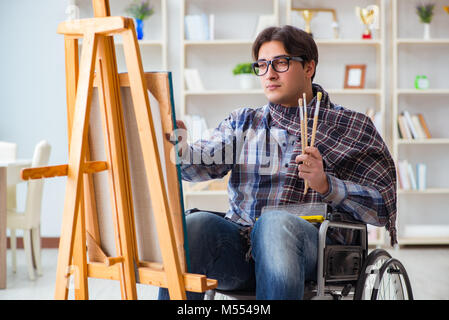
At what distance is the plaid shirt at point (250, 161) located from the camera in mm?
1568

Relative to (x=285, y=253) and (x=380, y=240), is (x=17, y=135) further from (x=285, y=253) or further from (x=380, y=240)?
(x=285, y=253)

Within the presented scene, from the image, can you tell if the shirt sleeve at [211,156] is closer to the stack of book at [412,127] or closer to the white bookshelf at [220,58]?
the white bookshelf at [220,58]

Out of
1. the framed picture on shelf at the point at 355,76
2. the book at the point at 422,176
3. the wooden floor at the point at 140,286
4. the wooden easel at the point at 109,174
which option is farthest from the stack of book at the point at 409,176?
the wooden easel at the point at 109,174

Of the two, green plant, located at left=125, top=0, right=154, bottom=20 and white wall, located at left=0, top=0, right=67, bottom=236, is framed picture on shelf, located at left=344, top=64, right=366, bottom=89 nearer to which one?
green plant, located at left=125, top=0, right=154, bottom=20

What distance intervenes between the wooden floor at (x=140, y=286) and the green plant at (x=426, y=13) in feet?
5.59

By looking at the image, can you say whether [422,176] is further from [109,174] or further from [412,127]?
[109,174]

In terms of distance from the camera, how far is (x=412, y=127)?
13.1 feet

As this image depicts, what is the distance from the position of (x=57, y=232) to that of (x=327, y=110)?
9.85ft

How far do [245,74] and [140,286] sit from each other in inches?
69.5

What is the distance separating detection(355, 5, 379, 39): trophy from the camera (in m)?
3.97

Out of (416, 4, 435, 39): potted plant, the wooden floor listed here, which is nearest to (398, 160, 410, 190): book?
the wooden floor

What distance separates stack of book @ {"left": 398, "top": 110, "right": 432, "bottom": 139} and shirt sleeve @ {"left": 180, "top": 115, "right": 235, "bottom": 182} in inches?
104

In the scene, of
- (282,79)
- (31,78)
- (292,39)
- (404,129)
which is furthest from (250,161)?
(31,78)

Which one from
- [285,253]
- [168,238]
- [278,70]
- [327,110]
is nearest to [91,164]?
[168,238]
